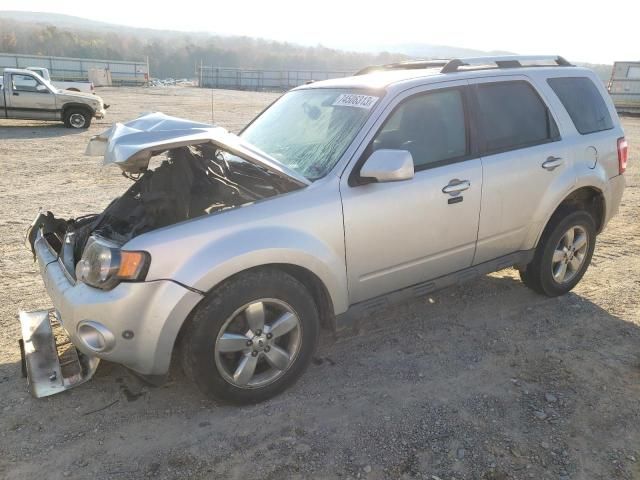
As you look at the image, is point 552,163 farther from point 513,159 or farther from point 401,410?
point 401,410

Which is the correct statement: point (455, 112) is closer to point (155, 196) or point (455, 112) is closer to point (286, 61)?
point (155, 196)

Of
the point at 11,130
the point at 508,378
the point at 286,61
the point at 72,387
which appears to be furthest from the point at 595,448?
the point at 286,61

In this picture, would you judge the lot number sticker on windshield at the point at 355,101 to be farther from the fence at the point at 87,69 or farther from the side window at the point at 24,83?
the fence at the point at 87,69

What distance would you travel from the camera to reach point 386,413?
3.03 meters

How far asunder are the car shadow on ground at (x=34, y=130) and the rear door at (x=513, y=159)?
13293 millimetres

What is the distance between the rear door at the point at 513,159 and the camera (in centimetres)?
377

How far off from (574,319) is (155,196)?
342 centimetres

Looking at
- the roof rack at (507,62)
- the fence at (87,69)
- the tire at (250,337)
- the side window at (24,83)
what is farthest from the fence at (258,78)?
the tire at (250,337)

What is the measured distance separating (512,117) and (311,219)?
199cm

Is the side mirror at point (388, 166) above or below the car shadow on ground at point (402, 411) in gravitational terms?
above

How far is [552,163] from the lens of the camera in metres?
4.04

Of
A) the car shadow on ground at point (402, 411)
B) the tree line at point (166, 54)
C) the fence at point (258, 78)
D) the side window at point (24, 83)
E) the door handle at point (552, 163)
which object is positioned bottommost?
the car shadow on ground at point (402, 411)

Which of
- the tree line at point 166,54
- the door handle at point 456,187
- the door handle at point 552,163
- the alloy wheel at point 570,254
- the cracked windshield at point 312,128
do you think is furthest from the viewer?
the tree line at point 166,54

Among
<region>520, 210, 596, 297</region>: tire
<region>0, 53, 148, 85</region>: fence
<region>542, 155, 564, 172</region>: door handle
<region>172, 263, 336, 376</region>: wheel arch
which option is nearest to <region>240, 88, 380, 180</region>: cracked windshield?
<region>172, 263, 336, 376</region>: wheel arch
